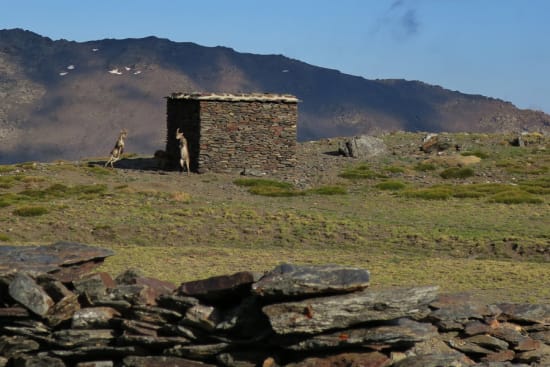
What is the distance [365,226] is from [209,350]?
22.8 metres

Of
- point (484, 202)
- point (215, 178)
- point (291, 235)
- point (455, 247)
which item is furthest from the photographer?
point (215, 178)

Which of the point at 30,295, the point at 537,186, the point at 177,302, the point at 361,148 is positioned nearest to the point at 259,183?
the point at 537,186

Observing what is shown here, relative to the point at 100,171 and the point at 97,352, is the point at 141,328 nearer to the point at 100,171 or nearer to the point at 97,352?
the point at 97,352

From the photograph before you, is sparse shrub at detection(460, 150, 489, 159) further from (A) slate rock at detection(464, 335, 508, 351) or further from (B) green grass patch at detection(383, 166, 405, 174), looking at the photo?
(A) slate rock at detection(464, 335, 508, 351)

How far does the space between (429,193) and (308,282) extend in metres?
33.5

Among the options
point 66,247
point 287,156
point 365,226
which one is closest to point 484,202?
→ point 365,226

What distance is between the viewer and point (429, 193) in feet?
168

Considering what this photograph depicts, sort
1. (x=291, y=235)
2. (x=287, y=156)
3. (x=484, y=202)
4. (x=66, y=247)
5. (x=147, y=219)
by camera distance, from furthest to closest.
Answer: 1. (x=287, y=156)
2. (x=484, y=202)
3. (x=147, y=219)
4. (x=291, y=235)
5. (x=66, y=247)

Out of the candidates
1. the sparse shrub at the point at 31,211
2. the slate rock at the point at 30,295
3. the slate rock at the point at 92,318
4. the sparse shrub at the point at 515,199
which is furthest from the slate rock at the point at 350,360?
the sparse shrub at the point at 515,199

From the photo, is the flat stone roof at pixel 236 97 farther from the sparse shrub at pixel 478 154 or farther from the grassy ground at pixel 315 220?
the sparse shrub at pixel 478 154

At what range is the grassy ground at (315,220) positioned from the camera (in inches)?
1280

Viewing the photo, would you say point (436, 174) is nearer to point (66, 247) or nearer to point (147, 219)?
point (147, 219)

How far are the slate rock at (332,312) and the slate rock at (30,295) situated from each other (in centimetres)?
490

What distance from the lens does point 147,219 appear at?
141 ft
